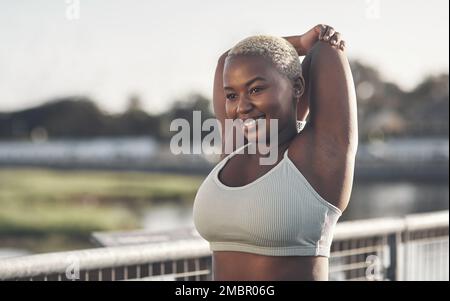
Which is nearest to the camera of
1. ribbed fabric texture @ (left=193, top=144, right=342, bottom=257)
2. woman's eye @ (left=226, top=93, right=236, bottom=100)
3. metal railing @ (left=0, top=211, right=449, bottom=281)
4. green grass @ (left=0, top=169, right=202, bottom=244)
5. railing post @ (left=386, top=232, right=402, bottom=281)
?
ribbed fabric texture @ (left=193, top=144, right=342, bottom=257)

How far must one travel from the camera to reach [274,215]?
208 cm

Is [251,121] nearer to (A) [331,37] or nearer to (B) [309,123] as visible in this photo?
(B) [309,123]

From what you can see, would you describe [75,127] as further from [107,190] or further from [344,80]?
[344,80]

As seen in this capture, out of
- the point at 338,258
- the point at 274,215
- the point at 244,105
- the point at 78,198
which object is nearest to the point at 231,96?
the point at 244,105

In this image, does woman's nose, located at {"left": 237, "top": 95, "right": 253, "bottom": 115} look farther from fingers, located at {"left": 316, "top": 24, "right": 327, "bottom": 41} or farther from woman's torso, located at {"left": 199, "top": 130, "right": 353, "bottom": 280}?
fingers, located at {"left": 316, "top": 24, "right": 327, "bottom": 41}

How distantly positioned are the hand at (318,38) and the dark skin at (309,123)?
1.0 inches

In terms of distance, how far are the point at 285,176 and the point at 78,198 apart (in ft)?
235

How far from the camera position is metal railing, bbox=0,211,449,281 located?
131 inches

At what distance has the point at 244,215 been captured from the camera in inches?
82.8

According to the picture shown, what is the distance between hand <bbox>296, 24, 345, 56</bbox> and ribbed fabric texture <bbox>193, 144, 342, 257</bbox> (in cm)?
42

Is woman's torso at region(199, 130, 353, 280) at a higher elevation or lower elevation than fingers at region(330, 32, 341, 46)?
lower

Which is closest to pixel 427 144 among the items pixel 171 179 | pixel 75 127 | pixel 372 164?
pixel 372 164

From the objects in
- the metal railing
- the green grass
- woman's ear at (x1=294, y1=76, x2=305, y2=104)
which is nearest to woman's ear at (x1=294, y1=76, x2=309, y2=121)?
woman's ear at (x1=294, y1=76, x2=305, y2=104)
